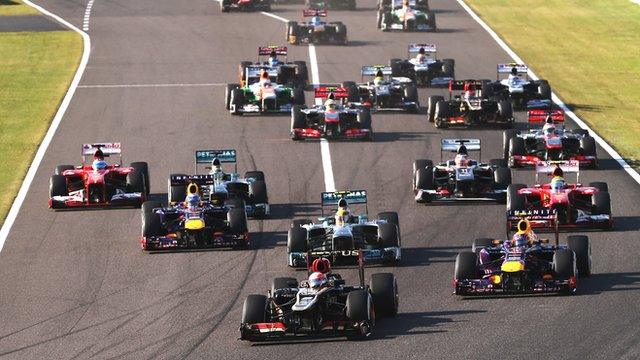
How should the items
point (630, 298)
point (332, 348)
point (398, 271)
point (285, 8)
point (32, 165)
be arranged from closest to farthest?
point (332, 348), point (630, 298), point (398, 271), point (32, 165), point (285, 8)

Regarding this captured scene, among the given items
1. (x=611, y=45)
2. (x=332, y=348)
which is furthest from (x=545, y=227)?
(x=611, y=45)

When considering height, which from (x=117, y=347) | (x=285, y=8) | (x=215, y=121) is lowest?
(x=117, y=347)

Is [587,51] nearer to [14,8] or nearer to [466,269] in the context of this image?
[14,8]

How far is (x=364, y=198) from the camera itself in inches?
1848

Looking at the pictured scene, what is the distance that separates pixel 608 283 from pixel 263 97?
2919 centimetres

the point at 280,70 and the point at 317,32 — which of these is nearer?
the point at 280,70

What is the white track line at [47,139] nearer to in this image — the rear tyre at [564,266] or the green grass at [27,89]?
the green grass at [27,89]

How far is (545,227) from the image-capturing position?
159 feet

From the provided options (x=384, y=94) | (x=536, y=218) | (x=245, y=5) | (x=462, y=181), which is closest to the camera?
(x=536, y=218)

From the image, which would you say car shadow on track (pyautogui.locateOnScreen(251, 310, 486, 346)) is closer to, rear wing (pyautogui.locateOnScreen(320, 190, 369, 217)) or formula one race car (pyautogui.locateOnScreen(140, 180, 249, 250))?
rear wing (pyautogui.locateOnScreen(320, 190, 369, 217))

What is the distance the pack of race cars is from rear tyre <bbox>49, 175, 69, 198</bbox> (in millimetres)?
40

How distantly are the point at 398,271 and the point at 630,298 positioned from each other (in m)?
6.32

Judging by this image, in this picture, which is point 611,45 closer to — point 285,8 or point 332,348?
point 285,8

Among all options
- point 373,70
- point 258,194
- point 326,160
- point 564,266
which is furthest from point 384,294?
point 373,70
